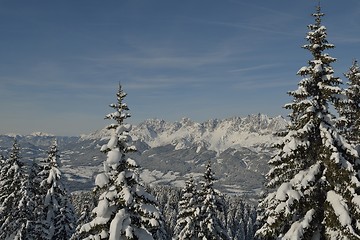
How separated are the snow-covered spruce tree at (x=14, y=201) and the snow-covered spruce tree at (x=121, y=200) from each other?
2057cm

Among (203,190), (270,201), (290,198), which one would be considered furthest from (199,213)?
(290,198)

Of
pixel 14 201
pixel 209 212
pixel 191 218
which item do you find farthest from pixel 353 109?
pixel 14 201

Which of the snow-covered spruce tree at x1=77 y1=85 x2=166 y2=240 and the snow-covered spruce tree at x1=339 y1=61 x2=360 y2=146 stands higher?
the snow-covered spruce tree at x1=339 y1=61 x2=360 y2=146

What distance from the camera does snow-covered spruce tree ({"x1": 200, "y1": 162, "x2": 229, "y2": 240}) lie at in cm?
3125

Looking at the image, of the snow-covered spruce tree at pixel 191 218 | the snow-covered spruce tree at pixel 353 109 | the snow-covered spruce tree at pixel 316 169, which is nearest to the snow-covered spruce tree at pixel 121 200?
the snow-covered spruce tree at pixel 316 169

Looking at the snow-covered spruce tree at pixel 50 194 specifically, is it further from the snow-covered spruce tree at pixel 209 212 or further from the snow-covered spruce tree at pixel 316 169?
the snow-covered spruce tree at pixel 316 169

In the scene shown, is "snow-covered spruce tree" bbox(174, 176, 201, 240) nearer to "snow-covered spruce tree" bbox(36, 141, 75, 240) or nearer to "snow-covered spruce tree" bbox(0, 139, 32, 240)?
"snow-covered spruce tree" bbox(36, 141, 75, 240)

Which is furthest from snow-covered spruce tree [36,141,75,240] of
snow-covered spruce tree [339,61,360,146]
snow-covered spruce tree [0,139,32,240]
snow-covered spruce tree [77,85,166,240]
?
snow-covered spruce tree [339,61,360,146]

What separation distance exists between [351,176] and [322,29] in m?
6.32

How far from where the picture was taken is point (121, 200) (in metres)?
16.9

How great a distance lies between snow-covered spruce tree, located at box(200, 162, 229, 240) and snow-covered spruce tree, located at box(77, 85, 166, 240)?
14193 mm

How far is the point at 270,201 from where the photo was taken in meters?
17.5

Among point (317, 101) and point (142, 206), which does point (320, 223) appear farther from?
point (142, 206)

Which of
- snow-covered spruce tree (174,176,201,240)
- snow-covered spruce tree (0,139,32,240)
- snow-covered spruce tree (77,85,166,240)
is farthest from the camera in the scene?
snow-covered spruce tree (0,139,32,240)
